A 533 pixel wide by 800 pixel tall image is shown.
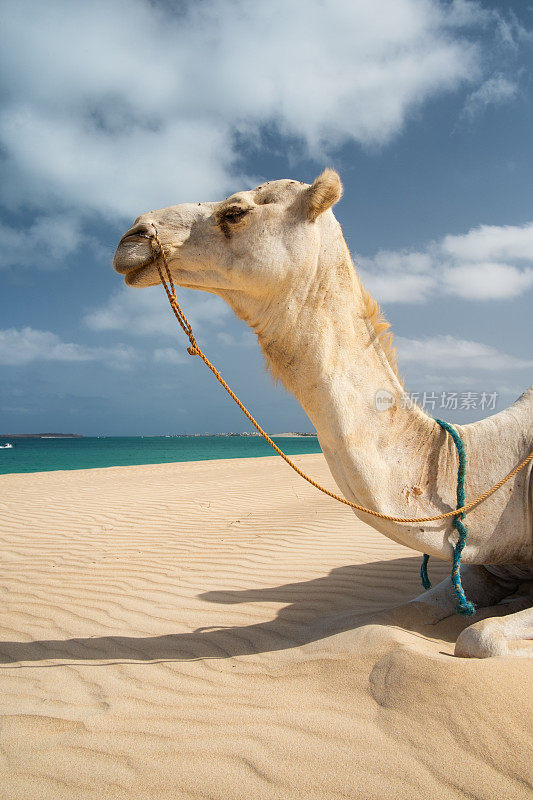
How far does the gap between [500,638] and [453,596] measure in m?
0.80

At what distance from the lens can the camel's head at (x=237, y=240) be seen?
8.22ft

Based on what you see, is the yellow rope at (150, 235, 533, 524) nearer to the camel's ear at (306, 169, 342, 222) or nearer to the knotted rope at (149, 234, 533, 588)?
the knotted rope at (149, 234, 533, 588)

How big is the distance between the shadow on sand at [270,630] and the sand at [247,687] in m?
0.02

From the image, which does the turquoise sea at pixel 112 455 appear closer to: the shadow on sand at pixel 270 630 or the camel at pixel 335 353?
the shadow on sand at pixel 270 630

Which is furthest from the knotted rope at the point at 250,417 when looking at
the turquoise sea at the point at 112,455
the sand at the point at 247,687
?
the turquoise sea at the point at 112,455

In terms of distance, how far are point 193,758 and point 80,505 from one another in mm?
8790

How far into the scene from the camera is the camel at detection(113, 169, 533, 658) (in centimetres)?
249

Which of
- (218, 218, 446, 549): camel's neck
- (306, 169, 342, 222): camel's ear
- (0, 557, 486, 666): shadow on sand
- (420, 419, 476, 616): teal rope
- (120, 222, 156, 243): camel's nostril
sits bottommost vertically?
(0, 557, 486, 666): shadow on sand

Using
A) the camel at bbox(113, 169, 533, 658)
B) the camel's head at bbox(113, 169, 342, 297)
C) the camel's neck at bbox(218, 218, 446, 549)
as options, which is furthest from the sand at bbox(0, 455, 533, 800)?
the camel's head at bbox(113, 169, 342, 297)

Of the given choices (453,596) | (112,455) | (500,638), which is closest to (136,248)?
(500,638)

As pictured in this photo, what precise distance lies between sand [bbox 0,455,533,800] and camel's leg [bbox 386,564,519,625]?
10cm

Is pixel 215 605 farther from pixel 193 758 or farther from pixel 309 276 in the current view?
pixel 309 276

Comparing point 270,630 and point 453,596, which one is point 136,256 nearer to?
point 270,630

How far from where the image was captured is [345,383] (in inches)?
99.5
